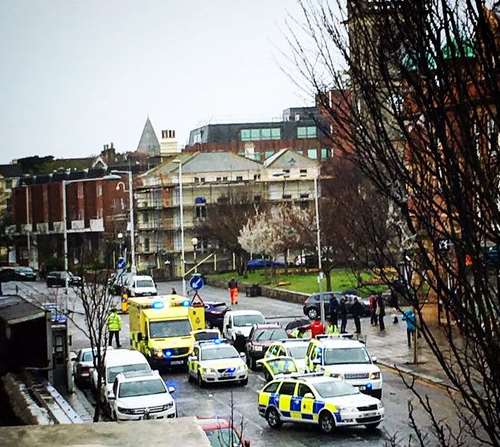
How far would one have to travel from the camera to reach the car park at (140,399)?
22.2m

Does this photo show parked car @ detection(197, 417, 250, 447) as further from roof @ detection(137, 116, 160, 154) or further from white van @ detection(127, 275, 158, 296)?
roof @ detection(137, 116, 160, 154)

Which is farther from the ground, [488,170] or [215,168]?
[215,168]

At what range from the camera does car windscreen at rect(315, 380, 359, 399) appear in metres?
21.1

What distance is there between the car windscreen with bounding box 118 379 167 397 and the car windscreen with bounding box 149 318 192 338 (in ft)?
27.8

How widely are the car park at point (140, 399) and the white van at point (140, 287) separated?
3220 centimetres

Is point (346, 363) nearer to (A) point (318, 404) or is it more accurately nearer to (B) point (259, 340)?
(A) point (318, 404)

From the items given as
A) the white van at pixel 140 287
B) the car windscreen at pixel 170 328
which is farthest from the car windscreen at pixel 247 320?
the white van at pixel 140 287

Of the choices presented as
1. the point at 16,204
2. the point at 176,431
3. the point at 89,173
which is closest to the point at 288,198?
the point at 89,173

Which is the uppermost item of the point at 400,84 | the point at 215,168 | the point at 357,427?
the point at 215,168

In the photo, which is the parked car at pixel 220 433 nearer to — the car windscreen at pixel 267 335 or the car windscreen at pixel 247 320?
the car windscreen at pixel 267 335

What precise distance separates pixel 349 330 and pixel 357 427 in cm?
1910

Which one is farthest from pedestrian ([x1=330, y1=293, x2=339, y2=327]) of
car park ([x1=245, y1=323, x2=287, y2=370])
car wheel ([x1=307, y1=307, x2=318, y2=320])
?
car park ([x1=245, y1=323, x2=287, y2=370])

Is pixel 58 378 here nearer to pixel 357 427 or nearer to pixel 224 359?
pixel 224 359

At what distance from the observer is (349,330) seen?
40.3 m
